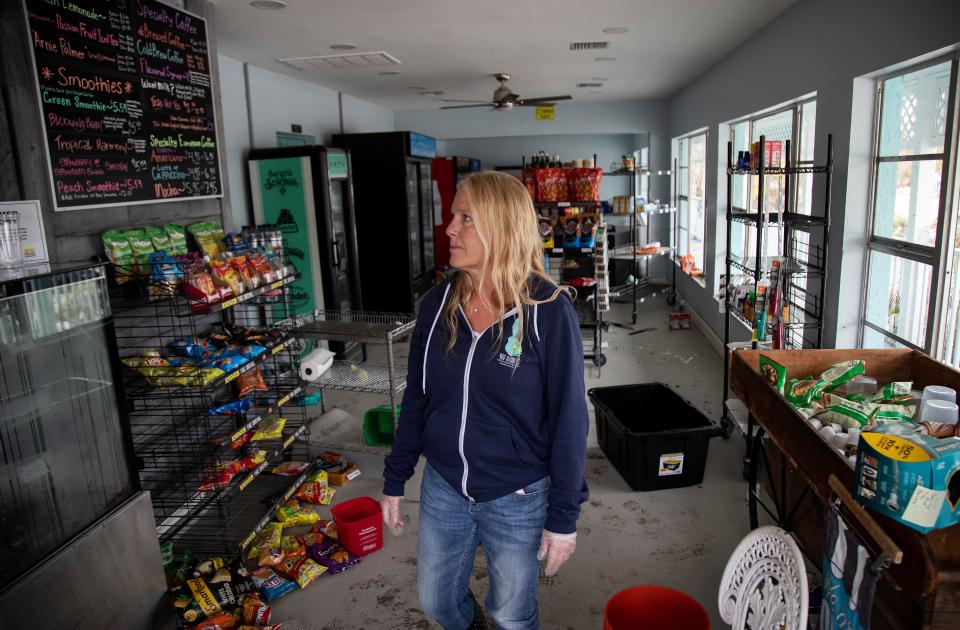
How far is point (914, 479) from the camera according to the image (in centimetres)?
142

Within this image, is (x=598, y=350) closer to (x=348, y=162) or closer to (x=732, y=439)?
(x=732, y=439)

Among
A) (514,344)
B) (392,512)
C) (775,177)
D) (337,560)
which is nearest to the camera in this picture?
(514,344)

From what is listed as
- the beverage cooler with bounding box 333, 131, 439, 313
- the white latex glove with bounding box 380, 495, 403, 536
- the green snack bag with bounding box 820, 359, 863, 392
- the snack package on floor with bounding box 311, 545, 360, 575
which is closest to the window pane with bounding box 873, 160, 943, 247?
the green snack bag with bounding box 820, 359, 863, 392

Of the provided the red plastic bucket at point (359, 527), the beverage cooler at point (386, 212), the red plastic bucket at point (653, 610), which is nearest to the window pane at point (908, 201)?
the red plastic bucket at point (653, 610)

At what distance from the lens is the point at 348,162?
20.2 feet

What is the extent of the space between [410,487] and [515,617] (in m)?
1.95

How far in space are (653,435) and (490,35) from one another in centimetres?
325

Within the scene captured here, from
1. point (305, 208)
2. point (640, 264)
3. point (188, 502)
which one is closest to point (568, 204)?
point (305, 208)

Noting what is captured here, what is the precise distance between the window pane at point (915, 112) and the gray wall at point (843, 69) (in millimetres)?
108

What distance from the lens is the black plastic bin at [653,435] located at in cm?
345

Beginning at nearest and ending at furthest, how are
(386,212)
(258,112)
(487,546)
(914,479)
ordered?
(914,479) → (487,546) → (258,112) → (386,212)

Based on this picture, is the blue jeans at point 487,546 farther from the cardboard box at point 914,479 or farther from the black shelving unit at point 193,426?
the black shelving unit at point 193,426

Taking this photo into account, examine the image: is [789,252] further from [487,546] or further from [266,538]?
[266,538]

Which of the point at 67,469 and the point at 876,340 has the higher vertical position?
the point at 67,469
